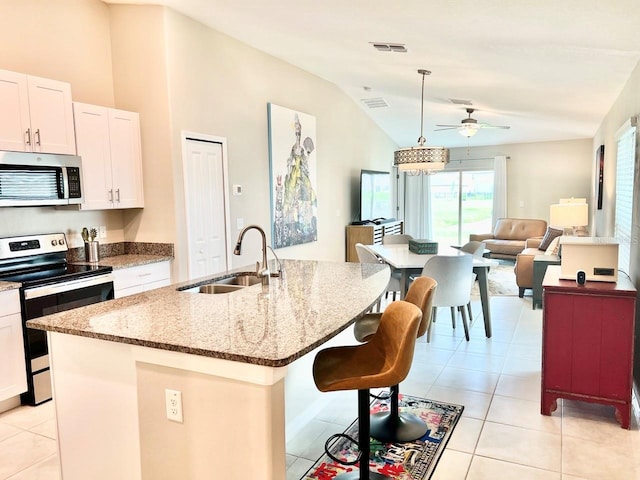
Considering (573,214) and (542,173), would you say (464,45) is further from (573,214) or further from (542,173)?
(542,173)

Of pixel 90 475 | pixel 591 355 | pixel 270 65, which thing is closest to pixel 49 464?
pixel 90 475

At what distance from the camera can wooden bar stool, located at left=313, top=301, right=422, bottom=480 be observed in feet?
6.06

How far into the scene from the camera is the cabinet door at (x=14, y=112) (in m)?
3.08

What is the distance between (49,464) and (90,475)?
655 millimetres

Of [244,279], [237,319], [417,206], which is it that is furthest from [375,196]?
[237,319]

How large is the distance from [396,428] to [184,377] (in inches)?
58.6

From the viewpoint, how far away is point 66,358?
6.63 ft

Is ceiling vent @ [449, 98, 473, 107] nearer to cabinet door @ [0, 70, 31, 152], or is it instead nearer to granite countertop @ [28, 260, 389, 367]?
granite countertop @ [28, 260, 389, 367]

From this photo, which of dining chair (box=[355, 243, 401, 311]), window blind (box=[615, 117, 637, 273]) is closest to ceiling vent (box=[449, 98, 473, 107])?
window blind (box=[615, 117, 637, 273])

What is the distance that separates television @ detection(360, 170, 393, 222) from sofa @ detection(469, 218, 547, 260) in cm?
190

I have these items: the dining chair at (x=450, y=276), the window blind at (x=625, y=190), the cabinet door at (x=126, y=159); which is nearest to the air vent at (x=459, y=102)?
the window blind at (x=625, y=190)

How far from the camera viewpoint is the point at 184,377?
168 cm

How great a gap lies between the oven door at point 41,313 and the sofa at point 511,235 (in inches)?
290

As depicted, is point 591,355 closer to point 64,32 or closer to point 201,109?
point 201,109
